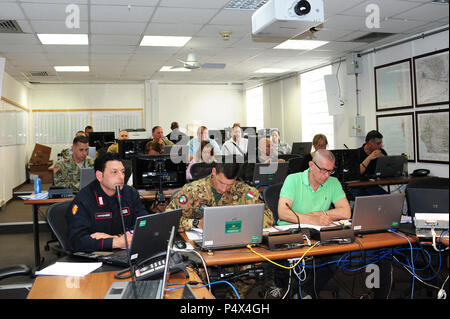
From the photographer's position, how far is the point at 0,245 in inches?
221

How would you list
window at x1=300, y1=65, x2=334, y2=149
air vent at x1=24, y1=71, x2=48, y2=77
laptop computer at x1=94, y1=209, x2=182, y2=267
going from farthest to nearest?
1. air vent at x1=24, y1=71, x2=48, y2=77
2. window at x1=300, y1=65, x2=334, y2=149
3. laptop computer at x1=94, y1=209, x2=182, y2=267

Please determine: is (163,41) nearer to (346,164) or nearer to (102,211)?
(346,164)

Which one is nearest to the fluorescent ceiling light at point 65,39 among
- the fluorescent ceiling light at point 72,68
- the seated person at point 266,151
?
the fluorescent ceiling light at point 72,68

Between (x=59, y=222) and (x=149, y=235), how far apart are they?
105 centimetres

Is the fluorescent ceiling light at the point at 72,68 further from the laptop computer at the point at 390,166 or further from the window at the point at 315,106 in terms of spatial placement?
the laptop computer at the point at 390,166

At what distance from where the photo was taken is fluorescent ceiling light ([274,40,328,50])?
7.05 m

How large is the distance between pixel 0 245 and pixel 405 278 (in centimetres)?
498

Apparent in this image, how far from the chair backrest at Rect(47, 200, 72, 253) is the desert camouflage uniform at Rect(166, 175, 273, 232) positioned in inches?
28.4

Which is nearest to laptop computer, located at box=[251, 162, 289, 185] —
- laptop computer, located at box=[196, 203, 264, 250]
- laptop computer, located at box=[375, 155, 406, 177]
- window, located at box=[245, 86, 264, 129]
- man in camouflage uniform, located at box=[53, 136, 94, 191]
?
laptop computer, located at box=[375, 155, 406, 177]

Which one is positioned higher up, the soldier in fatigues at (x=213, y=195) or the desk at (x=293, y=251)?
the soldier in fatigues at (x=213, y=195)

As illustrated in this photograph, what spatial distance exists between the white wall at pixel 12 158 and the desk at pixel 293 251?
686cm

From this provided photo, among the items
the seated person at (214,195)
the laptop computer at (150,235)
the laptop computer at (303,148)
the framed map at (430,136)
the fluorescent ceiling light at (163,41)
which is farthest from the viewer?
the laptop computer at (303,148)

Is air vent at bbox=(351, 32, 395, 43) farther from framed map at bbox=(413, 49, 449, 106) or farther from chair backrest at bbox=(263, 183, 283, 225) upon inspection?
chair backrest at bbox=(263, 183, 283, 225)

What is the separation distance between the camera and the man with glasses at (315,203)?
321cm
